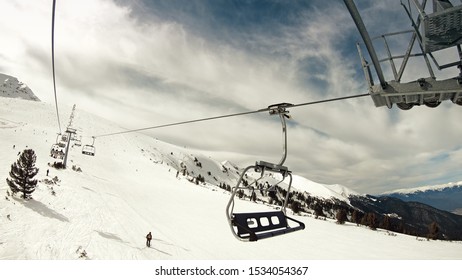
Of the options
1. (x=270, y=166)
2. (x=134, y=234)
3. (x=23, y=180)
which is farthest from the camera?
(x=23, y=180)

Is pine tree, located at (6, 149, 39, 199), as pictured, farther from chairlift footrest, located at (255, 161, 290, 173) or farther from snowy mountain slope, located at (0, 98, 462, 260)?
chairlift footrest, located at (255, 161, 290, 173)

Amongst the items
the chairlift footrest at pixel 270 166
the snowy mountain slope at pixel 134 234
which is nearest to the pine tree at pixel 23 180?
the snowy mountain slope at pixel 134 234

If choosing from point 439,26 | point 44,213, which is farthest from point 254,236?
point 44,213

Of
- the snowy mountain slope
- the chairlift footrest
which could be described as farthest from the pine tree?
the chairlift footrest

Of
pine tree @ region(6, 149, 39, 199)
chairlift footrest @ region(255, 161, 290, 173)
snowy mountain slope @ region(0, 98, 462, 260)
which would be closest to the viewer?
chairlift footrest @ region(255, 161, 290, 173)

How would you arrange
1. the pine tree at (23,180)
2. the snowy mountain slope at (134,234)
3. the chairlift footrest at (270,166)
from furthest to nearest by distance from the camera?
the pine tree at (23,180) < the snowy mountain slope at (134,234) < the chairlift footrest at (270,166)

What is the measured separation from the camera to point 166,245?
20.4 m

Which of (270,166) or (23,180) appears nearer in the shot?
(270,166)

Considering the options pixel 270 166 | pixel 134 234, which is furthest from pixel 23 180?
pixel 270 166

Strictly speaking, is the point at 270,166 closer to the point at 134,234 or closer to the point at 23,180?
the point at 134,234

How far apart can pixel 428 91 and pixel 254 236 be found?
4547mm

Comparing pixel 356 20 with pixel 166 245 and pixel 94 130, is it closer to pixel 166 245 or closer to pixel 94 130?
pixel 166 245

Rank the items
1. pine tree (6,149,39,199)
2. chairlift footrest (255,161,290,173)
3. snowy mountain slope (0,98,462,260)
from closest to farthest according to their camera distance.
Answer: chairlift footrest (255,161,290,173), snowy mountain slope (0,98,462,260), pine tree (6,149,39,199)

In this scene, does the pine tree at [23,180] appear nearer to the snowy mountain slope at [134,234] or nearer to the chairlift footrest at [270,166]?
the snowy mountain slope at [134,234]
